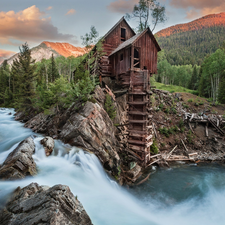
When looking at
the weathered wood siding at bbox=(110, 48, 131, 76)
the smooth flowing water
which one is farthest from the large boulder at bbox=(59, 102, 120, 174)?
the weathered wood siding at bbox=(110, 48, 131, 76)

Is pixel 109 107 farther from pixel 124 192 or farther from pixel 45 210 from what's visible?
pixel 45 210

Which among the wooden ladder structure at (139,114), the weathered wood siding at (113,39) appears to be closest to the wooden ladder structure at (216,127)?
the wooden ladder structure at (139,114)

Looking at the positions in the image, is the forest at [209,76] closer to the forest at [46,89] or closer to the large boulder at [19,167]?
the forest at [46,89]

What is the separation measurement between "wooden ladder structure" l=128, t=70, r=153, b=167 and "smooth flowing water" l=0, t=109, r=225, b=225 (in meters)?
3.10

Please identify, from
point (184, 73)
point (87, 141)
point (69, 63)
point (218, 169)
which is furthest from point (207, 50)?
point (87, 141)

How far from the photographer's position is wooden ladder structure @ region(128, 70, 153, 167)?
15814mm

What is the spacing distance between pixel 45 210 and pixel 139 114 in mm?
12889

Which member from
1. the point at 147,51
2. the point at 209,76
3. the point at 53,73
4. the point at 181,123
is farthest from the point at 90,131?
the point at 209,76

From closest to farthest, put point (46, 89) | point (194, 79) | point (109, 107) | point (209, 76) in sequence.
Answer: point (109, 107) < point (46, 89) < point (209, 76) < point (194, 79)

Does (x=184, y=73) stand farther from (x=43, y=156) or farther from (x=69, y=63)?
(x=43, y=156)

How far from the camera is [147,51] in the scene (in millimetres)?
16938

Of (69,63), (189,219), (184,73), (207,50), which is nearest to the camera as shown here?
(189,219)

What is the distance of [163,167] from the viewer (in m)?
16.7

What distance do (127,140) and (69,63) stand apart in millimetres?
48564
